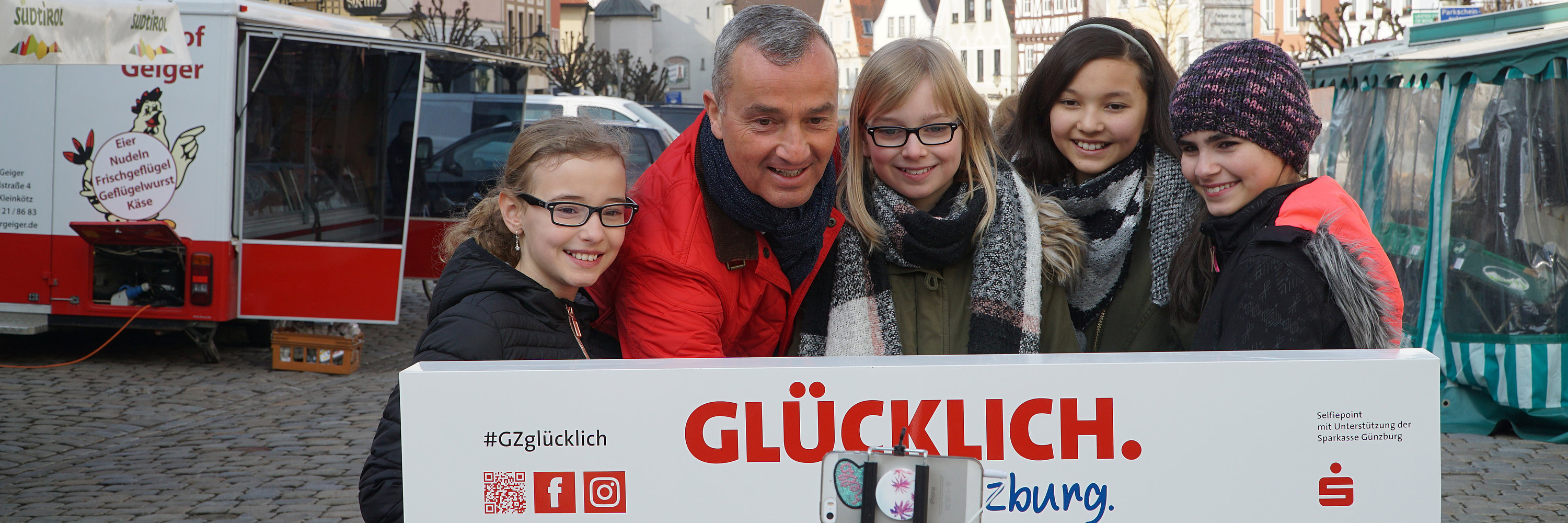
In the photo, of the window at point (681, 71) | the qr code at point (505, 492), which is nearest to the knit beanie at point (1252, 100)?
the qr code at point (505, 492)

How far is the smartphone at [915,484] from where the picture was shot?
1.40 meters

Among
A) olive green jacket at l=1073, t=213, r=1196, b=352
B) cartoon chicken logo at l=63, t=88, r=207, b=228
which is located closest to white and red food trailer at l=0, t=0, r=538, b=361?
cartoon chicken logo at l=63, t=88, r=207, b=228

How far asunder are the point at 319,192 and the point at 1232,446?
8217 mm

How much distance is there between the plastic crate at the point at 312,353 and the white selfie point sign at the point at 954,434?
24.0 feet

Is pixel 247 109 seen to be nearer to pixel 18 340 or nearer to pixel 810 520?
pixel 18 340

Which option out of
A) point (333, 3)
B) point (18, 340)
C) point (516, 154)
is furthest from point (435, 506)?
point (333, 3)

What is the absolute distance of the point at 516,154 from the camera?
2.27 meters

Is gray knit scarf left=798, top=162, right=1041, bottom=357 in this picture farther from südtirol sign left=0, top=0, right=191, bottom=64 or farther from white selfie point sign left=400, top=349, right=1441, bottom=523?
südtirol sign left=0, top=0, right=191, bottom=64

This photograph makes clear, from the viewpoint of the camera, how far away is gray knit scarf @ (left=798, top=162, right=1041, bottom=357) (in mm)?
2363

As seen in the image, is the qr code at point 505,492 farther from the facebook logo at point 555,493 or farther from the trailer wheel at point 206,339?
the trailer wheel at point 206,339

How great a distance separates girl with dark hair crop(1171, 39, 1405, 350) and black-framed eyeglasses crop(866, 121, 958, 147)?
1.53ft

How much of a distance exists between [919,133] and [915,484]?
1157 millimetres

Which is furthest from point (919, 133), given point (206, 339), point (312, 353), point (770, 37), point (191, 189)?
point (206, 339)

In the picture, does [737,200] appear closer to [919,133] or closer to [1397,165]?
[919,133]
